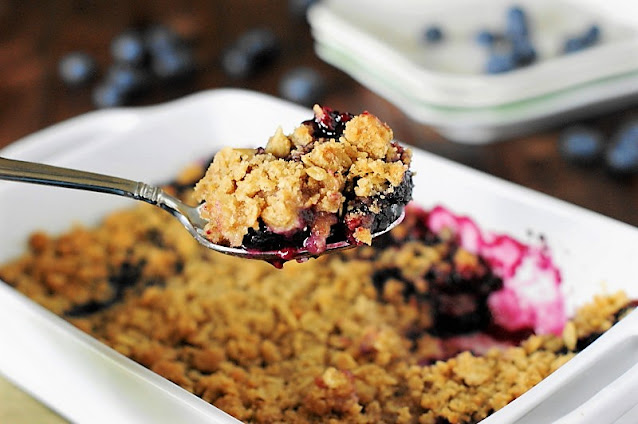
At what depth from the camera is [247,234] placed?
0.94m

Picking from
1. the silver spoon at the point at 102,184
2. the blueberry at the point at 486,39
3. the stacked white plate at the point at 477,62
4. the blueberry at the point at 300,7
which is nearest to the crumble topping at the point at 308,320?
the silver spoon at the point at 102,184

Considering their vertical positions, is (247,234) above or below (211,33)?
above

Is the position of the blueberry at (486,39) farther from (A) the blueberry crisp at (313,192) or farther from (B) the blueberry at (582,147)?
(A) the blueberry crisp at (313,192)

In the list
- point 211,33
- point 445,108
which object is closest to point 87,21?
point 211,33

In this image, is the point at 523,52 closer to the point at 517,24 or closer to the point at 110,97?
the point at 517,24

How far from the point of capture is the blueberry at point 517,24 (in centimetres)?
183

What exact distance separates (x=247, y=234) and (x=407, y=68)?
2.49ft

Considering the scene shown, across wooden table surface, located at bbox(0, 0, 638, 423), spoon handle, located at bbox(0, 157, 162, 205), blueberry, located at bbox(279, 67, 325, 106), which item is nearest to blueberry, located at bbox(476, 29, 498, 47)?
wooden table surface, located at bbox(0, 0, 638, 423)

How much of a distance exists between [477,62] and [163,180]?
2.64 ft

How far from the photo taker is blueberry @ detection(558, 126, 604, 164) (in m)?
1.60

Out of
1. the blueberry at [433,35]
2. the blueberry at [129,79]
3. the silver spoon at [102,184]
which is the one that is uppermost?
the silver spoon at [102,184]

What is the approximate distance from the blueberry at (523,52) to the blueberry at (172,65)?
2.71 feet

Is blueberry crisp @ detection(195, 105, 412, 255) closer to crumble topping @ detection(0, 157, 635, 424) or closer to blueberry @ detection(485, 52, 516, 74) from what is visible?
crumble topping @ detection(0, 157, 635, 424)

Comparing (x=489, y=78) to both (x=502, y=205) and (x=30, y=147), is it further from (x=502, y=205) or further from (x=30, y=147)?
(x=30, y=147)
